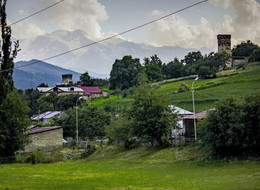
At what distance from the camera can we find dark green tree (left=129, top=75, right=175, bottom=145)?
44.0 m

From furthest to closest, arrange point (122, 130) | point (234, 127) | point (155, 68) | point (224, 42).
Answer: point (224, 42)
point (155, 68)
point (122, 130)
point (234, 127)

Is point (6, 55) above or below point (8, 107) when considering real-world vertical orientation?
above

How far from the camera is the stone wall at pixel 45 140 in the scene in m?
53.7

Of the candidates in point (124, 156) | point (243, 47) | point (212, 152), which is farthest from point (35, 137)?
point (243, 47)

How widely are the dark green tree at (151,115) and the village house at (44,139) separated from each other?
50.4 ft

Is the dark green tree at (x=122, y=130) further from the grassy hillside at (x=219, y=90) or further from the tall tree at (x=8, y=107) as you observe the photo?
the grassy hillside at (x=219, y=90)

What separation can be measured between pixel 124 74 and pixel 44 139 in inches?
3106

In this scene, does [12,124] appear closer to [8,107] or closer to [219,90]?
[8,107]

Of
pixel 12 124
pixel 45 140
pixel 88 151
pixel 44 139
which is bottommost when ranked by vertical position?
pixel 88 151

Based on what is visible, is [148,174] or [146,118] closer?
[148,174]

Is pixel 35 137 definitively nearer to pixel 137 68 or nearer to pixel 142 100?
pixel 142 100

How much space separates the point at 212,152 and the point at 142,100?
13.8 metres

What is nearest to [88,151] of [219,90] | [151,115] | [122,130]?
[122,130]

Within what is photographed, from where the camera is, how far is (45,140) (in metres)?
55.3
